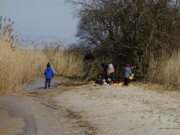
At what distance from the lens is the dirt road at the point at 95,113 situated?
6.16 metres

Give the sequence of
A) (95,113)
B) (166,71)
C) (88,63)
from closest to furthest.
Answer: (95,113) < (166,71) < (88,63)

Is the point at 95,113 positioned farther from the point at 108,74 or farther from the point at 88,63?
the point at 88,63

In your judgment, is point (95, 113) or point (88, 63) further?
point (88, 63)

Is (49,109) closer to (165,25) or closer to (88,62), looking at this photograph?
(88,62)

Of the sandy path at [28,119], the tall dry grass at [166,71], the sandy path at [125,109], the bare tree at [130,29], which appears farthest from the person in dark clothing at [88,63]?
the sandy path at [28,119]

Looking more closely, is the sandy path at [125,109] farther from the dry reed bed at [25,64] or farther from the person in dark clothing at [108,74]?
the dry reed bed at [25,64]

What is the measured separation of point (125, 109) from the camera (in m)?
8.19

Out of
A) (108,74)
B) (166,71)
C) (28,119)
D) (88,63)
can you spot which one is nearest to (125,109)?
(28,119)

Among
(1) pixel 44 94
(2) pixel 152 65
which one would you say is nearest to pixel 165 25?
(2) pixel 152 65

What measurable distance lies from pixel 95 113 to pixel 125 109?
894 millimetres

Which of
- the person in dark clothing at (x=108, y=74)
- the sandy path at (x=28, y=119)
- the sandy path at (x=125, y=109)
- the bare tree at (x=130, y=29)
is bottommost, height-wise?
the sandy path at (x=28, y=119)

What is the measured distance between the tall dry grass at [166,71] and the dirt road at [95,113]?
1.90m

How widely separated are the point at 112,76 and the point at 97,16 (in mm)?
2909

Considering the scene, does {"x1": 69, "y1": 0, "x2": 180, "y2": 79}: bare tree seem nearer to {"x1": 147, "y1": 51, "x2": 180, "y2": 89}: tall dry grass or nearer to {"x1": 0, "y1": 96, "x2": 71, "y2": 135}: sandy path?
{"x1": 147, "y1": 51, "x2": 180, "y2": 89}: tall dry grass
